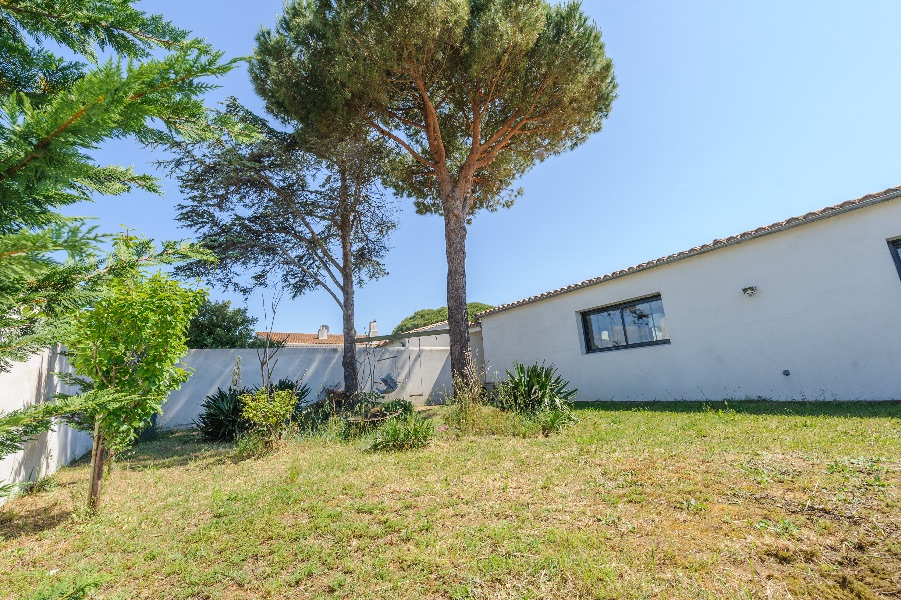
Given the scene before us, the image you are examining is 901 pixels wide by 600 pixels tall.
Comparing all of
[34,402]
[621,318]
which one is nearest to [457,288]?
[621,318]

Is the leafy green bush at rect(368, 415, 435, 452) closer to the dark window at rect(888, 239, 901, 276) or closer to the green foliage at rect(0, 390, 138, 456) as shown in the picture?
the green foliage at rect(0, 390, 138, 456)

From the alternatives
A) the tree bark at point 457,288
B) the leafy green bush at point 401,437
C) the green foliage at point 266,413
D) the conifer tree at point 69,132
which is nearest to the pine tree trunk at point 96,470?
the green foliage at point 266,413

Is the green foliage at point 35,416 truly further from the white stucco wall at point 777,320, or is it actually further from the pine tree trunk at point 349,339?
the pine tree trunk at point 349,339

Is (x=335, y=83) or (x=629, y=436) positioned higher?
(x=335, y=83)

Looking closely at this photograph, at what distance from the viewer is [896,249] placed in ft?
22.6

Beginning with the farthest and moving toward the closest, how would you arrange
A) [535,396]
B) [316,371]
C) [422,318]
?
[422,318], [316,371], [535,396]

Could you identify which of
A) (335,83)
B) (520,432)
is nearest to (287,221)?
(335,83)

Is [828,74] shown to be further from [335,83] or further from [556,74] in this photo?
[335,83]

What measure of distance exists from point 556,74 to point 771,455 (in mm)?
9176

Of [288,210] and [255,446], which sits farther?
[288,210]

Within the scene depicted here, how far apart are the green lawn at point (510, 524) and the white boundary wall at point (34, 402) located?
406 mm

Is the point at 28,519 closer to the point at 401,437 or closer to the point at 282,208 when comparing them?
the point at 401,437

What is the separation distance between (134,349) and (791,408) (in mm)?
10356

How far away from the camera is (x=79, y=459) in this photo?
7324 millimetres
